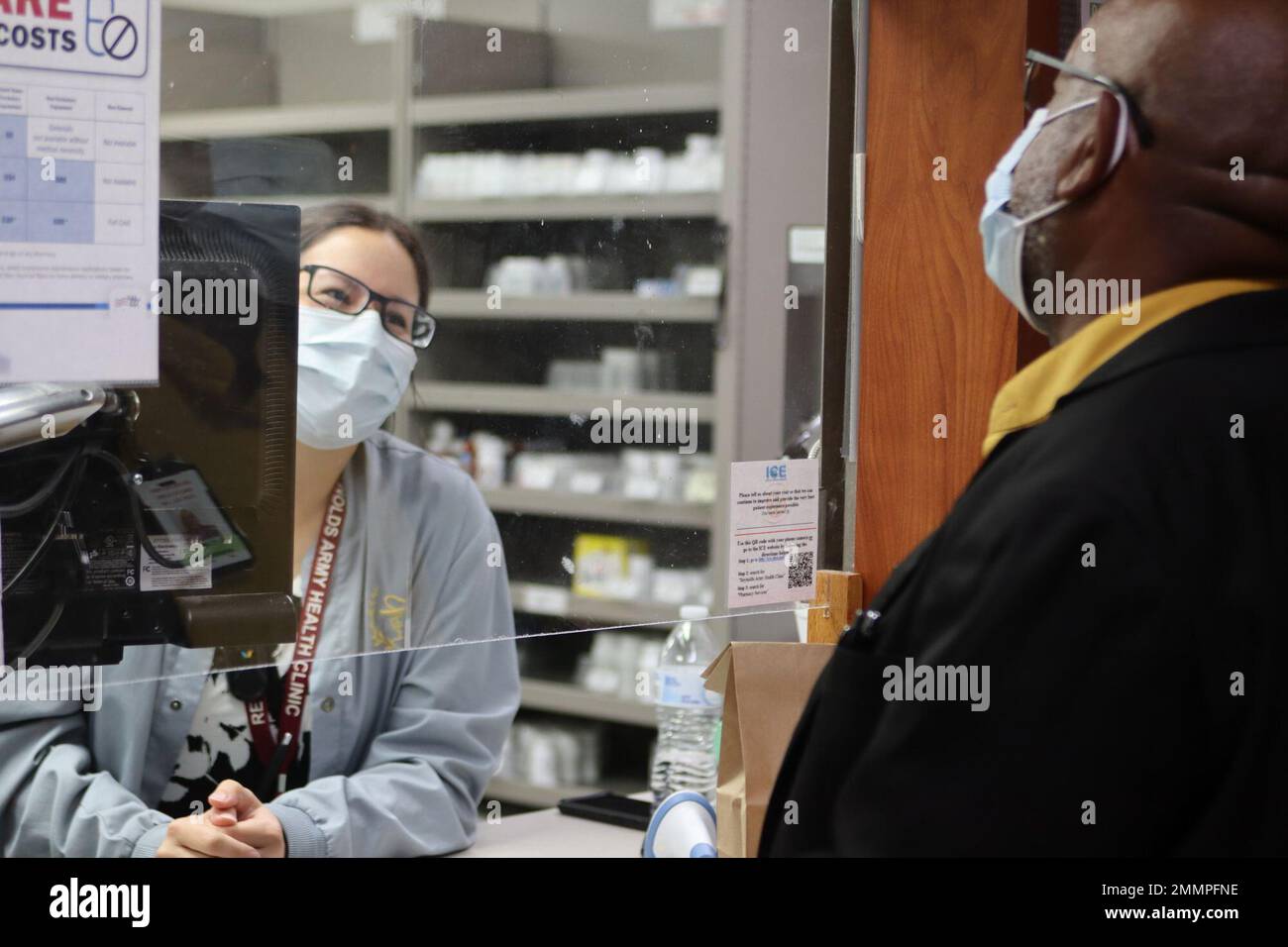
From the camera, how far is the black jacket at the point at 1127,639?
0.90 metres

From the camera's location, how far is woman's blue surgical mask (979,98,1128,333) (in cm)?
126

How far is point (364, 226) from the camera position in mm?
1545

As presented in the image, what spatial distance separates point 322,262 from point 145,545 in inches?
17.3

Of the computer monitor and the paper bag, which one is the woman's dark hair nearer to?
the computer monitor

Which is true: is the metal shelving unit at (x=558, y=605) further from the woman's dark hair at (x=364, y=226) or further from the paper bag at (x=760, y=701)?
the woman's dark hair at (x=364, y=226)

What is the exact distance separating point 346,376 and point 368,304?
0.14m

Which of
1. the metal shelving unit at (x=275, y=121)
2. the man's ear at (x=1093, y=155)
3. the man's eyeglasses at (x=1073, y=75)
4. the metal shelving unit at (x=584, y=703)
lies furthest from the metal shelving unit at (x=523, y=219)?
the metal shelving unit at (x=584, y=703)

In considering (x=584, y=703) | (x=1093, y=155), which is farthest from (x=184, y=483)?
(x=584, y=703)

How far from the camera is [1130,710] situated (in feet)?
2.97

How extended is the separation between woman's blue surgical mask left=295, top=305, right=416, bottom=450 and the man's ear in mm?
810

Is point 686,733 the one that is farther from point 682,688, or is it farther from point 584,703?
point 584,703

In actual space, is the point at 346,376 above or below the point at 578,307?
below

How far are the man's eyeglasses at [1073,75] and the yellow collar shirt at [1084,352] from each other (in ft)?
0.47
